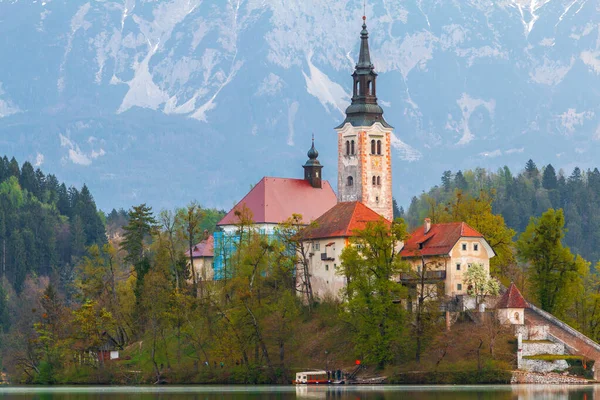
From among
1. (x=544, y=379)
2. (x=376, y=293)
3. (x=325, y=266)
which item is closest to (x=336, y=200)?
(x=325, y=266)

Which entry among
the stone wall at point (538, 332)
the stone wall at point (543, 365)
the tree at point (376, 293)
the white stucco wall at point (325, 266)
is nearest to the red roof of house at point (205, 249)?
the white stucco wall at point (325, 266)

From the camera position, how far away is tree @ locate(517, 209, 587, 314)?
362ft

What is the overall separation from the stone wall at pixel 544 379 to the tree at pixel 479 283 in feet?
33.1

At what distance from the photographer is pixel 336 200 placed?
5546 inches

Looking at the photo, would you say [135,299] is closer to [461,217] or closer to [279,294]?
[279,294]

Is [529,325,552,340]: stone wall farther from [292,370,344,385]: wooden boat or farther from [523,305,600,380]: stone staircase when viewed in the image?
[292,370,344,385]: wooden boat

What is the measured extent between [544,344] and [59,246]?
108m

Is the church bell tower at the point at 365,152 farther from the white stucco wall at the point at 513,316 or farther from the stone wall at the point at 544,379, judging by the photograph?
the stone wall at the point at 544,379

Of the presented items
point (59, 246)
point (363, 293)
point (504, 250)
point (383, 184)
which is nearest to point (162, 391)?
point (363, 293)

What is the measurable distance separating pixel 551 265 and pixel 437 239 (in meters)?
8.03

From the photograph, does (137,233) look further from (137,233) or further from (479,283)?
(479,283)

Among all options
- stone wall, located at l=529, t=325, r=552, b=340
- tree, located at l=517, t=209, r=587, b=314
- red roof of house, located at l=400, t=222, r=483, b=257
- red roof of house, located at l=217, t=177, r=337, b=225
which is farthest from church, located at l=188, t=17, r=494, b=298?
stone wall, located at l=529, t=325, r=552, b=340

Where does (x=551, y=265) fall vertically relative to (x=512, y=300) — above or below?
above

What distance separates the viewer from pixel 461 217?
124 metres
